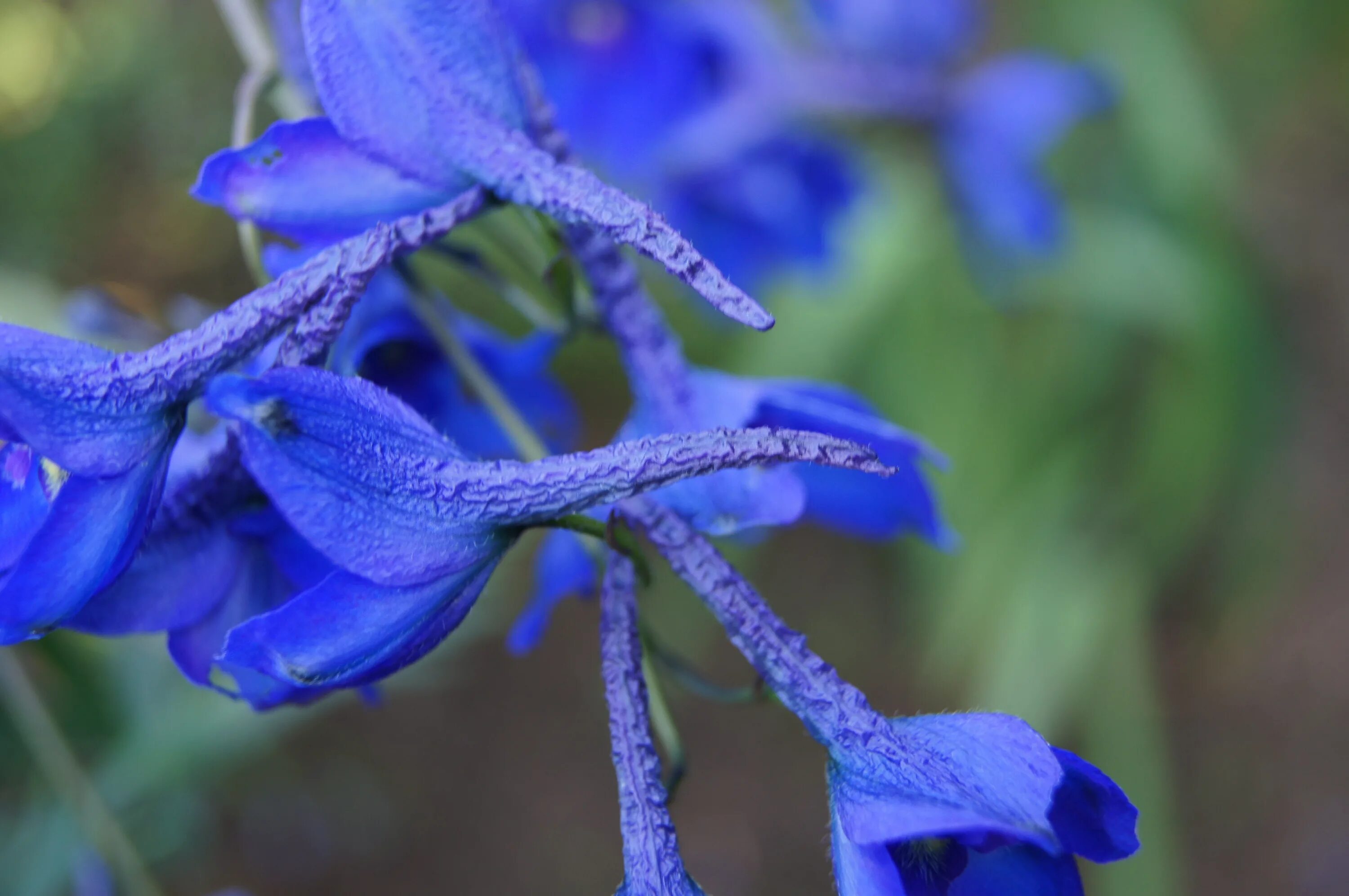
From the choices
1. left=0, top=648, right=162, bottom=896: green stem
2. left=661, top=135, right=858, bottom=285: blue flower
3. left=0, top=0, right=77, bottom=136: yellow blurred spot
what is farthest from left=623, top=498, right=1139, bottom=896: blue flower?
left=0, top=0, right=77, bottom=136: yellow blurred spot

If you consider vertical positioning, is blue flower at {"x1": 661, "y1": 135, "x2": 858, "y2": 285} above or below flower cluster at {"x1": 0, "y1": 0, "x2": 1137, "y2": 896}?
above

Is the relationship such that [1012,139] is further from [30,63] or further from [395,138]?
[30,63]

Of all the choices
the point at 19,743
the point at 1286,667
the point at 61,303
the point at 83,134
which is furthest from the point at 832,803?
the point at 83,134

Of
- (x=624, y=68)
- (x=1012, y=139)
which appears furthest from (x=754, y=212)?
(x=1012, y=139)

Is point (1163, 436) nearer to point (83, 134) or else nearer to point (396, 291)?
point (396, 291)

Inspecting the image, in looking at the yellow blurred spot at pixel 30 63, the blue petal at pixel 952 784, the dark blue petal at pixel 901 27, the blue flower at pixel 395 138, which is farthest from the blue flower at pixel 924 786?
the yellow blurred spot at pixel 30 63

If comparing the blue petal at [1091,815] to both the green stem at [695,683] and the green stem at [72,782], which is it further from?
the green stem at [72,782]

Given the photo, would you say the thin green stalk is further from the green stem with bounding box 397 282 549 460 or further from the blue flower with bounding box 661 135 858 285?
the blue flower with bounding box 661 135 858 285
